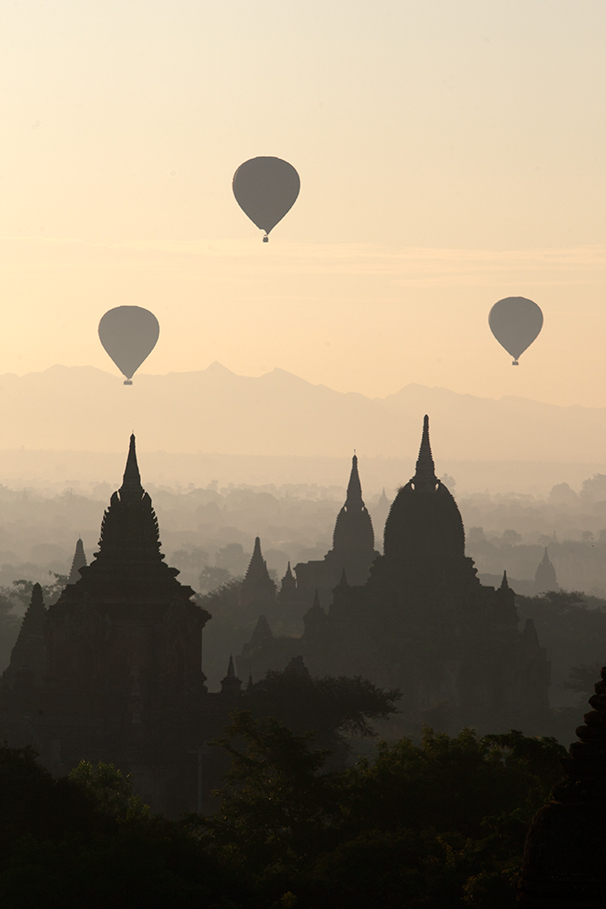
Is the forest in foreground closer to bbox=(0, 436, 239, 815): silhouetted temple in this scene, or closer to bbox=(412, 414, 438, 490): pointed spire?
bbox=(0, 436, 239, 815): silhouetted temple

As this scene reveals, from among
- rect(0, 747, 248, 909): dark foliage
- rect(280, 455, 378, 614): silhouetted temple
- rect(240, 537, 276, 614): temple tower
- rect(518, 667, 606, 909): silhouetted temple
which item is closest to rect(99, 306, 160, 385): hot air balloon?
rect(240, 537, 276, 614): temple tower

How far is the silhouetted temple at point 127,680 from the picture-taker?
5312cm

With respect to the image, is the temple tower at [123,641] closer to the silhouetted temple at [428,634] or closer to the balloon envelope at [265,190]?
the silhouetted temple at [428,634]

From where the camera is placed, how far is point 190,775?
53.0 metres

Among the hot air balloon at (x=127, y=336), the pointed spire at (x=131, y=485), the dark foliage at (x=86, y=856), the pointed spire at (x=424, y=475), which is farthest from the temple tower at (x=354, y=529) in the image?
the dark foliage at (x=86, y=856)

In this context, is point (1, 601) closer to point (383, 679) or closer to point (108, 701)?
point (383, 679)

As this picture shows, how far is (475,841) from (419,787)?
4563 mm

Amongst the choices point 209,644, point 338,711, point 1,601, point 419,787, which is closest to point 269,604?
point 209,644

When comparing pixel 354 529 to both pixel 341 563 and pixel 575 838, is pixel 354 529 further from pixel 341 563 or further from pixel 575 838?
pixel 575 838

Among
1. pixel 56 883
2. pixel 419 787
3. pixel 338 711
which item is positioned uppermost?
pixel 338 711

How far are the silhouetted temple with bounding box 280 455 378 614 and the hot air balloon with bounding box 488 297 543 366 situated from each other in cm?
1621

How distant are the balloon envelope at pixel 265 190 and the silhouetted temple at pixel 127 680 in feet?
154

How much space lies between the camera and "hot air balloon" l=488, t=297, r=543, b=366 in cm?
12244

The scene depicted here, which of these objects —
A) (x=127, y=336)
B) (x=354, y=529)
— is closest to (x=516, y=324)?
(x=354, y=529)
